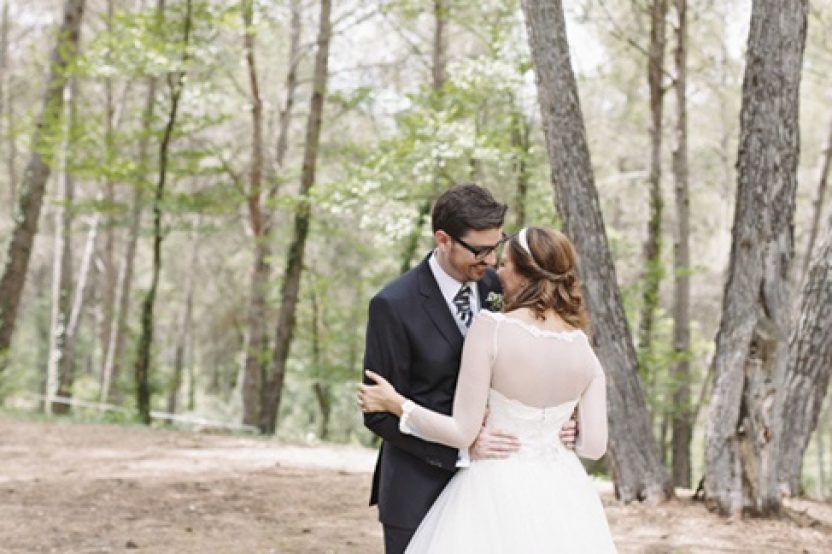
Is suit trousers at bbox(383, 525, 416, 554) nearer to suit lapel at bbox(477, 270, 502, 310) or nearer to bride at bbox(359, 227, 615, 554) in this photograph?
bride at bbox(359, 227, 615, 554)

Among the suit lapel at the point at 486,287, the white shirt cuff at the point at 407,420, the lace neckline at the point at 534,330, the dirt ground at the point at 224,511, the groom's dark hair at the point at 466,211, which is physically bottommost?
the dirt ground at the point at 224,511

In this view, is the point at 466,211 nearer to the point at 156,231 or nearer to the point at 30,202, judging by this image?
the point at 156,231

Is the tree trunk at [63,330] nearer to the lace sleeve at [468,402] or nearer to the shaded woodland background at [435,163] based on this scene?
the shaded woodland background at [435,163]

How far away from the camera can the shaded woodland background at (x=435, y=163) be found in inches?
284

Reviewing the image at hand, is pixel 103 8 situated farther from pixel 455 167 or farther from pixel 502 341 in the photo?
pixel 502 341

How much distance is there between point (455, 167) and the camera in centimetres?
1625

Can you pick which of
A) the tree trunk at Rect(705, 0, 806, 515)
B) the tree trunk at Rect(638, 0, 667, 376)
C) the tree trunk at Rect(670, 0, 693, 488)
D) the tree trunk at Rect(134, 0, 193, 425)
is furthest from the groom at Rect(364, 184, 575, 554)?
the tree trunk at Rect(134, 0, 193, 425)

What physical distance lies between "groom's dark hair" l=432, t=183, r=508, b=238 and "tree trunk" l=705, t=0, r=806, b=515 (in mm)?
4410

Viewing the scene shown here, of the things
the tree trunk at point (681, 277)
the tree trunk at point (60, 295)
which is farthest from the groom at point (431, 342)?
the tree trunk at point (60, 295)

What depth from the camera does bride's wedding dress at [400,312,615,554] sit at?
300 cm

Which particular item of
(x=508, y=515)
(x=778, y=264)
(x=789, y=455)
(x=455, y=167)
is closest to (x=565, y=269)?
(x=508, y=515)

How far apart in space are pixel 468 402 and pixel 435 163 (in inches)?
471

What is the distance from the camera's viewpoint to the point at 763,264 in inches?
270

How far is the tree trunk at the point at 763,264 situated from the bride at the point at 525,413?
404 cm
